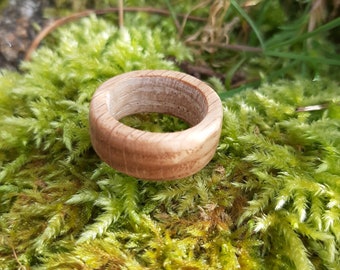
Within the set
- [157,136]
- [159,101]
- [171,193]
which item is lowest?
[171,193]

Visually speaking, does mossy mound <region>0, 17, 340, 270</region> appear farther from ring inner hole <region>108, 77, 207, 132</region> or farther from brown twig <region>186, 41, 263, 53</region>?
brown twig <region>186, 41, 263, 53</region>

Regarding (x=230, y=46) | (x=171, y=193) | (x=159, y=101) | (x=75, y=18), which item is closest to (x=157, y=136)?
(x=171, y=193)

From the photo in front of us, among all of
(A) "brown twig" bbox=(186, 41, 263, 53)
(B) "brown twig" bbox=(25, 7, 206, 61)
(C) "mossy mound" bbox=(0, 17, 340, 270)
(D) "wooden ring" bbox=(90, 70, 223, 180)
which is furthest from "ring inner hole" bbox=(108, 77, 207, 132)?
(B) "brown twig" bbox=(25, 7, 206, 61)

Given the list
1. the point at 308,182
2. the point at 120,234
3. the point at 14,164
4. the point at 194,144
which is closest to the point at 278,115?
the point at 308,182

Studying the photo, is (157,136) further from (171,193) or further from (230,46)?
(230,46)

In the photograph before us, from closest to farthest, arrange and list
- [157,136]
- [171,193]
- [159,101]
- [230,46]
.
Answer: [157,136], [171,193], [159,101], [230,46]

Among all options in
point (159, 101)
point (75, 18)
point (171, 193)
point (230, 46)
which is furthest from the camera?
point (75, 18)
